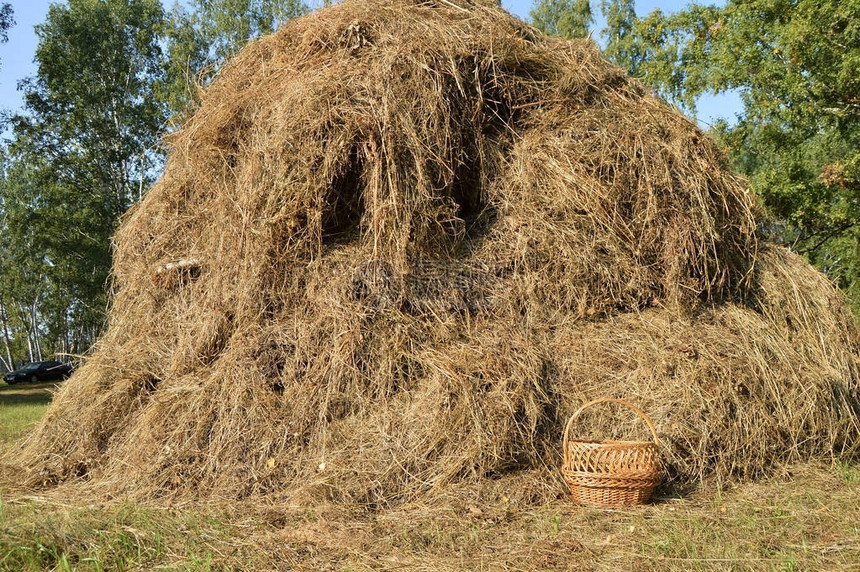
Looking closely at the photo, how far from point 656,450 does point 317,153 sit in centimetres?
321

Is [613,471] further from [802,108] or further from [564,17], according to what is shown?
[564,17]

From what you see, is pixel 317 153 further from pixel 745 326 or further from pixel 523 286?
pixel 745 326

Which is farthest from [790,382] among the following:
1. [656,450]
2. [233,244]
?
[233,244]

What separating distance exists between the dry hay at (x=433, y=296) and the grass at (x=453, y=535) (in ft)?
1.15

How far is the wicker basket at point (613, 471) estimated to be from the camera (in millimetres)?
4395

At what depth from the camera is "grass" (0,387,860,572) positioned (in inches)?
137

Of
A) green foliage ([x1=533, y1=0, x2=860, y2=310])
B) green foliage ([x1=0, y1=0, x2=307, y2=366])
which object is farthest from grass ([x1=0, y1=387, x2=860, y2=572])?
green foliage ([x1=0, y1=0, x2=307, y2=366])

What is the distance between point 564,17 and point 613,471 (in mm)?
29277

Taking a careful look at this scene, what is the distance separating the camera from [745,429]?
522 centimetres

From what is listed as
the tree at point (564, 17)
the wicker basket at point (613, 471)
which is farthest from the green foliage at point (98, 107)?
the wicker basket at point (613, 471)

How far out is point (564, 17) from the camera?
3050 cm

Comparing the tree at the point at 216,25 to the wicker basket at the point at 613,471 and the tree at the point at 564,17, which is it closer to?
the tree at the point at 564,17

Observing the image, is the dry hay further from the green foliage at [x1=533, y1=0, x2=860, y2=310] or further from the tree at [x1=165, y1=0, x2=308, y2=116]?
the tree at [x1=165, y1=0, x2=308, y2=116]

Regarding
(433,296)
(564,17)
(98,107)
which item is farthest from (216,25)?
(433,296)
